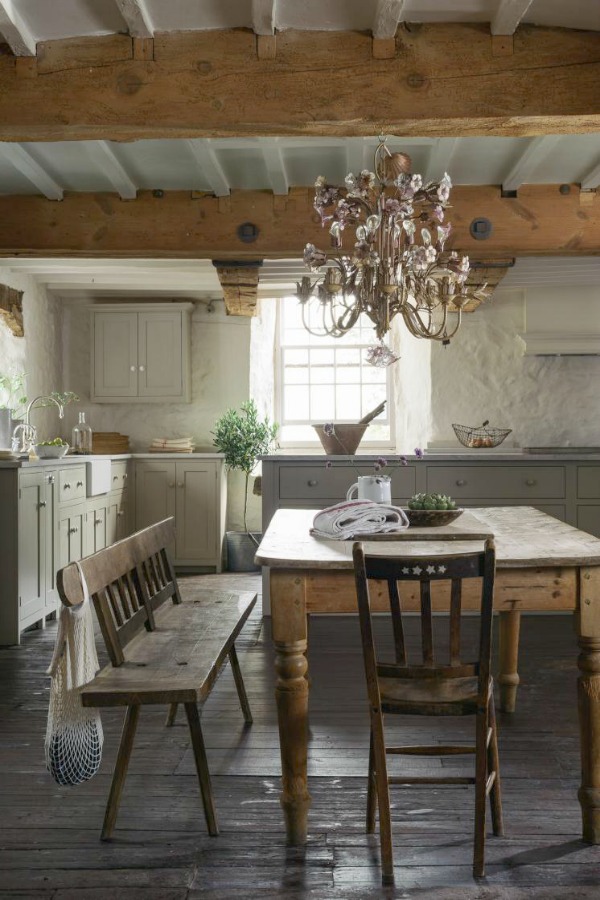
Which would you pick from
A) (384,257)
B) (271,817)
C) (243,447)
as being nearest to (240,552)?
(243,447)

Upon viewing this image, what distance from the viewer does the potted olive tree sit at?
770 cm

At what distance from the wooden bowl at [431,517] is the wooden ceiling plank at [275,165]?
2.28m

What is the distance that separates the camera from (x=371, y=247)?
3.47 meters

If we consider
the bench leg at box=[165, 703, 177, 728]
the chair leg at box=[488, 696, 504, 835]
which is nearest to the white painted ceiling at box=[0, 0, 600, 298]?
the chair leg at box=[488, 696, 504, 835]

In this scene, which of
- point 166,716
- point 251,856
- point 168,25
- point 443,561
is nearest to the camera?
point 443,561

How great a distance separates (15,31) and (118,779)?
2925mm

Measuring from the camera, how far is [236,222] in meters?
5.46

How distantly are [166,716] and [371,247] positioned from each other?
7.58 feet

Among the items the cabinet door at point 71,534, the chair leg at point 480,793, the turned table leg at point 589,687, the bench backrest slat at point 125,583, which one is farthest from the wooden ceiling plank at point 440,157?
the cabinet door at point 71,534

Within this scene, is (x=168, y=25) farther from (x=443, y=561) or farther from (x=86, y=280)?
(x=86, y=280)

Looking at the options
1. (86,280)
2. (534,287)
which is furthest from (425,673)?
(86,280)

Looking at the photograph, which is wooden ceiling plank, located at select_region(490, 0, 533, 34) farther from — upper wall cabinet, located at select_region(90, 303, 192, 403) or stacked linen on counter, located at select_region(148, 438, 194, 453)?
stacked linen on counter, located at select_region(148, 438, 194, 453)

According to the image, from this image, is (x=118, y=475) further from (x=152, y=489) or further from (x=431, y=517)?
(x=431, y=517)

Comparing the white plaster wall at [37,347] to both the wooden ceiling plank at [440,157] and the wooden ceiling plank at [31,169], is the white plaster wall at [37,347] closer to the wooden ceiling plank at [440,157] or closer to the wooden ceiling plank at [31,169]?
the wooden ceiling plank at [31,169]
